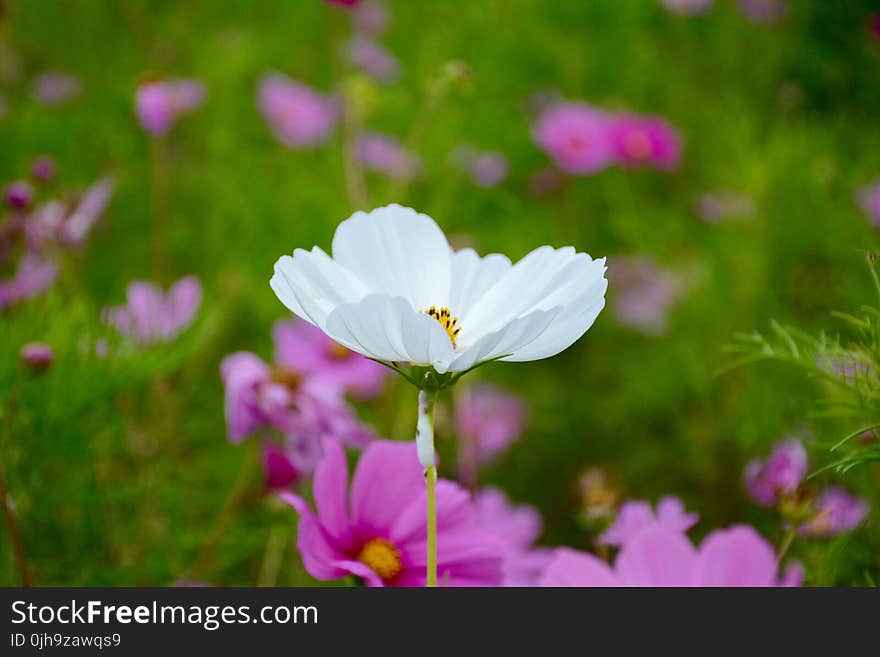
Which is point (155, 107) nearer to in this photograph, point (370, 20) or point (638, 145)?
point (638, 145)

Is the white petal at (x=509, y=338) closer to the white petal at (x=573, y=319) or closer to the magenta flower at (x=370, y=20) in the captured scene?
the white petal at (x=573, y=319)

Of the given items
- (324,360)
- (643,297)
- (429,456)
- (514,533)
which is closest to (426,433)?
(429,456)

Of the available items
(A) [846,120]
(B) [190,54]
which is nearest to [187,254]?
(B) [190,54]

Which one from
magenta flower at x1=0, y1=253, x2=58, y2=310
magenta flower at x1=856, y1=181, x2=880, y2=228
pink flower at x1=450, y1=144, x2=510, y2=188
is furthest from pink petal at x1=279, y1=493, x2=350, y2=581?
pink flower at x1=450, y1=144, x2=510, y2=188

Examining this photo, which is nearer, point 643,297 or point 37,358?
point 37,358

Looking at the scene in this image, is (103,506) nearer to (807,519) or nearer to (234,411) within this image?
(234,411)

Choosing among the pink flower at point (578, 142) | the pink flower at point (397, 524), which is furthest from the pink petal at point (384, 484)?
the pink flower at point (578, 142)
